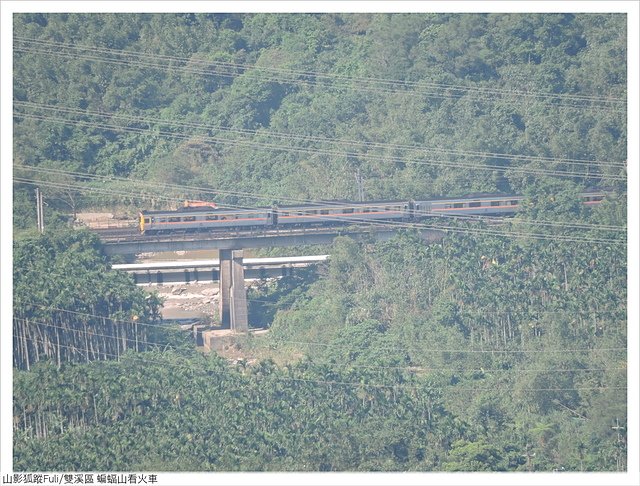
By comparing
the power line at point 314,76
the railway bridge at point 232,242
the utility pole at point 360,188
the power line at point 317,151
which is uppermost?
the power line at point 314,76

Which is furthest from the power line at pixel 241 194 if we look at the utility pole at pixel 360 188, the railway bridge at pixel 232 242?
the utility pole at pixel 360 188

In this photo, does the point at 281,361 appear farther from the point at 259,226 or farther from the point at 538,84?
the point at 538,84

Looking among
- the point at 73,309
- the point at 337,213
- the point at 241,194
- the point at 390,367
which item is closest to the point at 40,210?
the point at 73,309

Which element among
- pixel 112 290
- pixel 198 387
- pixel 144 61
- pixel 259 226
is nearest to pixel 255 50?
pixel 144 61

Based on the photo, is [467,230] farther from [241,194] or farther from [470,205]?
[241,194]

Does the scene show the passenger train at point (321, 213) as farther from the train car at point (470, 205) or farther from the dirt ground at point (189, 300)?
the dirt ground at point (189, 300)
